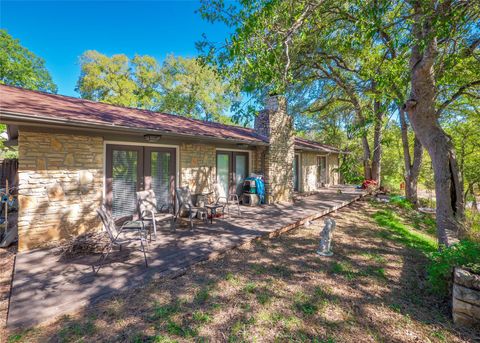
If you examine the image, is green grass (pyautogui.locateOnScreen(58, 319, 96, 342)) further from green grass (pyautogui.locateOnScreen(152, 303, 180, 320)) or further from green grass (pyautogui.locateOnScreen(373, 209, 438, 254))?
green grass (pyautogui.locateOnScreen(373, 209, 438, 254))

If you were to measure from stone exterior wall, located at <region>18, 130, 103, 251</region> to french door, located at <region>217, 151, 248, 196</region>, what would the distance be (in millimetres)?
3725

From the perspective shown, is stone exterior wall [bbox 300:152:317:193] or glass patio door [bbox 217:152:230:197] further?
stone exterior wall [bbox 300:152:317:193]

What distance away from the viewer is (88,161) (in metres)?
4.84

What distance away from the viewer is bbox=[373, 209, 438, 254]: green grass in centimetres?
503

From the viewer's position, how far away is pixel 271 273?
3594mm

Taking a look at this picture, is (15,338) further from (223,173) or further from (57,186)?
(223,173)

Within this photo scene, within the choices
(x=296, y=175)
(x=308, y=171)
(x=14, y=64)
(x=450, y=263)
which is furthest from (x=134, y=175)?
(x=14, y=64)

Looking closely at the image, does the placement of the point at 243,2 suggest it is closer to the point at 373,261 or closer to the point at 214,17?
the point at 214,17

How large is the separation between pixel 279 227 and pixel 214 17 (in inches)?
190

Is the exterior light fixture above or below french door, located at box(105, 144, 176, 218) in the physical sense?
above

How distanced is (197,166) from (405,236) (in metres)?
5.76

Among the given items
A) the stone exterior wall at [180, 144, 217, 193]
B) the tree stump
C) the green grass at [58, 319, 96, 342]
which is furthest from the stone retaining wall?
the stone exterior wall at [180, 144, 217, 193]

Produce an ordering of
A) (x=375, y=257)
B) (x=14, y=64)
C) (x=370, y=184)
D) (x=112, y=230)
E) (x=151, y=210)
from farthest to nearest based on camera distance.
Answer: (x=14, y=64), (x=370, y=184), (x=151, y=210), (x=375, y=257), (x=112, y=230)

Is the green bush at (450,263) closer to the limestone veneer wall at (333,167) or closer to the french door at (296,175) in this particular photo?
the french door at (296,175)
